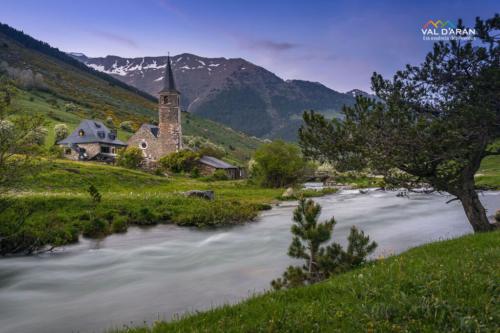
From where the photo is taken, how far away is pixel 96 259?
64.2 ft

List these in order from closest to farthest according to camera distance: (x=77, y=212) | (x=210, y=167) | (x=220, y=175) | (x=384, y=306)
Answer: (x=384, y=306)
(x=77, y=212)
(x=220, y=175)
(x=210, y=167)

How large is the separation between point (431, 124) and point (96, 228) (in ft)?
74.1

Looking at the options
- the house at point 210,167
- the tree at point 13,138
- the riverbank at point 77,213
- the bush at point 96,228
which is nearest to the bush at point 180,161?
the house at point 210,167

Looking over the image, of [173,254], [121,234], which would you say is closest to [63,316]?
[173,254]

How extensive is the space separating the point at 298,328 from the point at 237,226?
24.6 metres

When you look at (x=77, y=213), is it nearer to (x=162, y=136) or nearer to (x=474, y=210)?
(x=474, y=210)

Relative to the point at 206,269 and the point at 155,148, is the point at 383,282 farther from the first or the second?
the point at 155,148

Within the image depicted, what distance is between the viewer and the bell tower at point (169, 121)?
8781 centimetres

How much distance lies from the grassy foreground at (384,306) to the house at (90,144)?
7784cm

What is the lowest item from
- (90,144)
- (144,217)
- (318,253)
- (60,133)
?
(144,217)

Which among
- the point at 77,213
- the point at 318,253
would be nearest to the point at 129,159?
the point at 77,213

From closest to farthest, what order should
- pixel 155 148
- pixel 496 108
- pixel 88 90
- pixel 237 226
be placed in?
pixel 496 108
pixel 237 226
pixel 155 148
pixel 88 90

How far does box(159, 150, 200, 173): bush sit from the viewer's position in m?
78.5

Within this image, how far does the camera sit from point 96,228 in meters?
26.1
